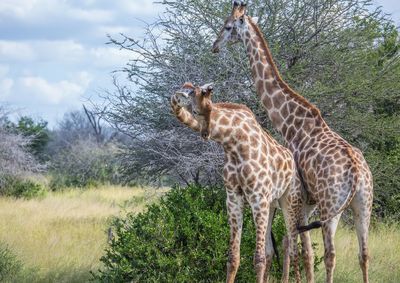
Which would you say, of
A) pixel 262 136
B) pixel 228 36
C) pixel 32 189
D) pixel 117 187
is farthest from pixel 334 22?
pixel 117 187

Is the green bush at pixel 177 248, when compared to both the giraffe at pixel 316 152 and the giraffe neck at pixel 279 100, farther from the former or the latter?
the giraffe neck at pixel 279 100

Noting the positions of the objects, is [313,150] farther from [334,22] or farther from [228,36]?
[334,22]

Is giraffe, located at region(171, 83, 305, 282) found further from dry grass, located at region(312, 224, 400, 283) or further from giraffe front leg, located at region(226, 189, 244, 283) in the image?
dry grass, located at region(312, 224, 400, 283)

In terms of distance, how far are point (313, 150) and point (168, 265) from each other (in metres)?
1.96

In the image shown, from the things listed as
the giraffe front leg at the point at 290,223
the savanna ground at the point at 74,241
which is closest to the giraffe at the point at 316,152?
the giraffe front leg at the point at 290,223

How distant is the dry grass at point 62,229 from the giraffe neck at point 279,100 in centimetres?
279

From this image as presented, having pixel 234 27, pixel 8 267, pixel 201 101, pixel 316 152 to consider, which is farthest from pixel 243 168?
pixel 8 267

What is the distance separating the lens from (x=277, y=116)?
810cm

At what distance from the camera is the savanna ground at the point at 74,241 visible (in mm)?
9453

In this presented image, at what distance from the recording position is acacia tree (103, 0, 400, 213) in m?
10.4

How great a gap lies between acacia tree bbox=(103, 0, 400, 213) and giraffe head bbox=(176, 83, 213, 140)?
362 cm

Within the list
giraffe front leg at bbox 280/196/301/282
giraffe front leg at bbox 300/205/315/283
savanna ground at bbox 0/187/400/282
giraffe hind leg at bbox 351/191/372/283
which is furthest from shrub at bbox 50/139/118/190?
giraffe hind leg at bbox 351/191/372/283

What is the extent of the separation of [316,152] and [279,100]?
0.83m

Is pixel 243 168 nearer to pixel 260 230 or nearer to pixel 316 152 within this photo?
pixel 260 230
